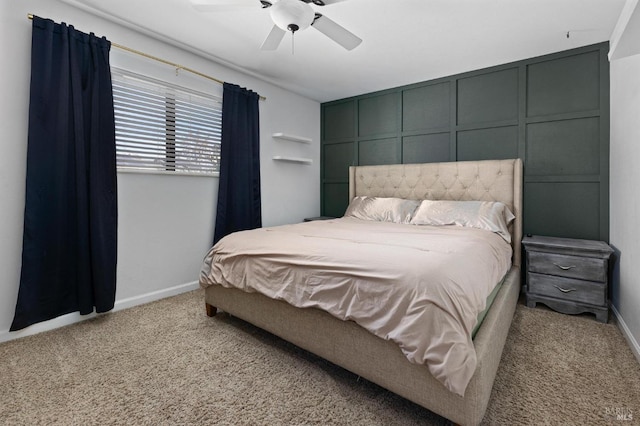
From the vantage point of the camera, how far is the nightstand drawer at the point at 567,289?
244 cm

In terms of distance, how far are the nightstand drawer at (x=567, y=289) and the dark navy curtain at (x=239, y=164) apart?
294 centimetres

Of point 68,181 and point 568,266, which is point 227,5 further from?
point 568,266

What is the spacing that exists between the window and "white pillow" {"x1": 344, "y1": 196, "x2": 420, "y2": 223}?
1.77 metres

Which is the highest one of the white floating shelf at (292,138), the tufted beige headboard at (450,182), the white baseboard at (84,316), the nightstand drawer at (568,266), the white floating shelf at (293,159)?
the white floating shelf at (292,138)

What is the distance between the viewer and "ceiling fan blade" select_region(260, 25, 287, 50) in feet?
7.30

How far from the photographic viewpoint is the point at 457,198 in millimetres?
3465

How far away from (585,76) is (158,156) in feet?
13.6

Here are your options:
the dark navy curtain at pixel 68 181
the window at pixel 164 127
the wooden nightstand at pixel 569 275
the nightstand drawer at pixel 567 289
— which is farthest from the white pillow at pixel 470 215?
the dark navy curtain at pixel 68 181

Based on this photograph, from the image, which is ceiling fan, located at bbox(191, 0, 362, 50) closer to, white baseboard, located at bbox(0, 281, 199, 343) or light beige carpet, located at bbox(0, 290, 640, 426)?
light beige carpet, located at bbox(0, 290, 640, 426)

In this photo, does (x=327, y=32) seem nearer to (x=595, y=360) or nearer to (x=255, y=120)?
(x=255, y=120)

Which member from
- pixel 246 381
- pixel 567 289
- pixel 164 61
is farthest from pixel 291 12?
pixel 567 289

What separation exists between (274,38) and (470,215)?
2.36 m

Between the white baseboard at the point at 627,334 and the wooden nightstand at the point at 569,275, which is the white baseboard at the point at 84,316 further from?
the white baseboard at the point at 627,334

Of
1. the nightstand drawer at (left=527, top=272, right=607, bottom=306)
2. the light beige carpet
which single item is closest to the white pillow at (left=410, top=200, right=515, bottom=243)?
the nightstand drawer at (left=527, top=272, right=607, bottom=306)
